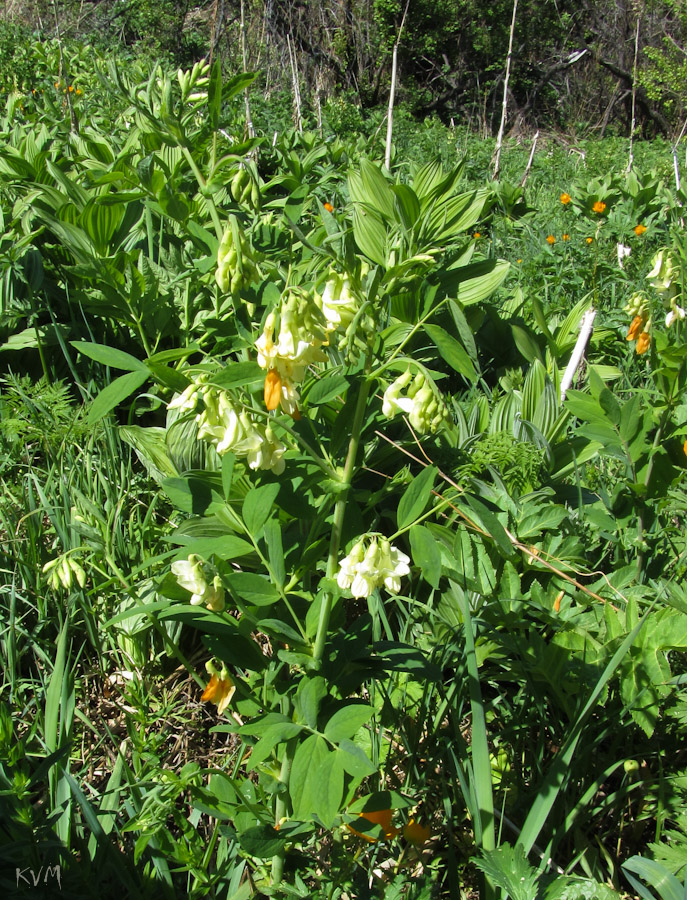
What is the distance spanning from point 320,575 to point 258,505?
40 centimetres

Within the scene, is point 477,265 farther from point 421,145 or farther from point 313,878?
point 421,145

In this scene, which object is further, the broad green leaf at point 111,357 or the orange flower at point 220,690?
the broad green leaf at point 111,357

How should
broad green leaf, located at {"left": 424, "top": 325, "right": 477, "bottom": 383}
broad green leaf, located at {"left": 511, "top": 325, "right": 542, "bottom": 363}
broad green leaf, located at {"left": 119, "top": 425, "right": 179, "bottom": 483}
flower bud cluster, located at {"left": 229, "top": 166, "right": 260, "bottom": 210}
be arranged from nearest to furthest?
broad green leaf, located at {"left": 424, "top": 325, "right": 477, "bottom": 383}, flower bud cluster, located at {"left": 229, "top": 166, "right": 260, "bottom": 210}, broad green leaf, located at {"left": 119, "top": 425, "right": 179, "bottom": 483}, broad green leaf, located at {"left": 511, "top": 325, "right": 542, "bottom": 363}

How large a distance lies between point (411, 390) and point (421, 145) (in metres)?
6.38

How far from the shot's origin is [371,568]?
0.91 meters

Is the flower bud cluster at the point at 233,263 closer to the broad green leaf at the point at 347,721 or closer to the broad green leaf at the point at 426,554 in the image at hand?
the broad green leaf at the point at 426,554

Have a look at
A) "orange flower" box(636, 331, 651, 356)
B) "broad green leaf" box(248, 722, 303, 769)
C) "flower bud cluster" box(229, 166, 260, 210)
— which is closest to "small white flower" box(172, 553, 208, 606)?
"broad green leaf" box(248, 722, 303, 769)

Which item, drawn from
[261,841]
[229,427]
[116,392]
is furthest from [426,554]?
[116,392]

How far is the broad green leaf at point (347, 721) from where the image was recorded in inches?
38.1

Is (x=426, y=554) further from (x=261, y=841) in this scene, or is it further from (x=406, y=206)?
(x=406, y=206)

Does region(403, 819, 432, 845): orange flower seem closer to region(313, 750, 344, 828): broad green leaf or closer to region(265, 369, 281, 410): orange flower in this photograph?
region(313, 750, 344, 828): broad green leaf
